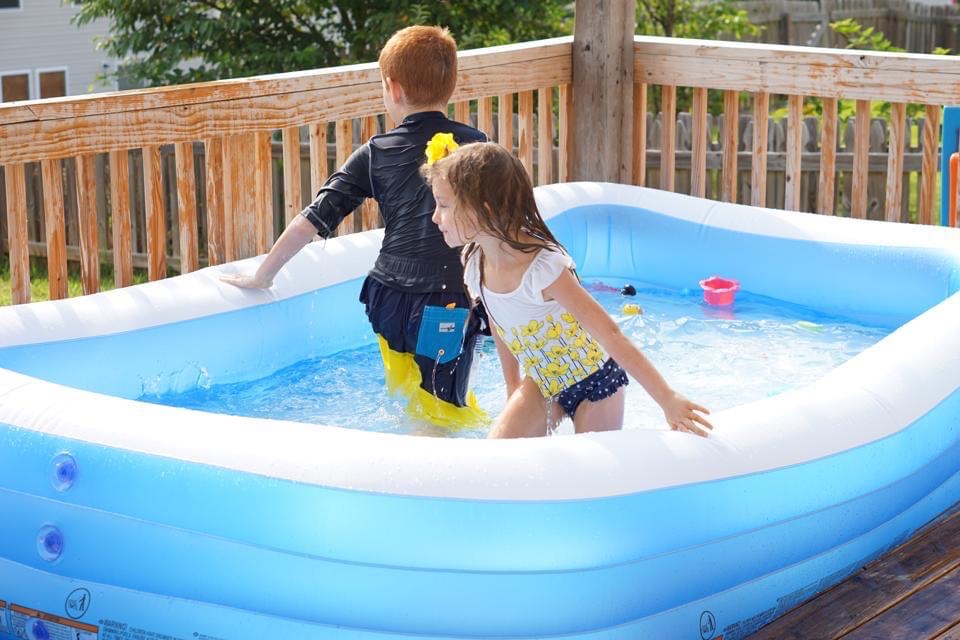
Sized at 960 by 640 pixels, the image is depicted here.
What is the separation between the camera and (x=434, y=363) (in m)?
3.81

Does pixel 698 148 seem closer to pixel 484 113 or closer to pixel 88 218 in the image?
pixel 484 113

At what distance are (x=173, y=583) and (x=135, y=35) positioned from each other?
6.73 meters

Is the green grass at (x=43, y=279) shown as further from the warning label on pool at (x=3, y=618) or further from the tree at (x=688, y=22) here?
the tree at (x=688, y=22)

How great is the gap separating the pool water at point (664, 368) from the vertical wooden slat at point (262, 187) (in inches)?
22.4

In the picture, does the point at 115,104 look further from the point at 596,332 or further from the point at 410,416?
the point at 596,332

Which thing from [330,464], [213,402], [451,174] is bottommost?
[213,402]

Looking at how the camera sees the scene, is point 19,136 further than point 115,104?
No

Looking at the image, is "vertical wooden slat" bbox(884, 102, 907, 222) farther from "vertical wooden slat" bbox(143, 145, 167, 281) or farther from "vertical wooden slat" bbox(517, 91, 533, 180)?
"vertical wooden slat" bbox(143, 145, 167, 281)

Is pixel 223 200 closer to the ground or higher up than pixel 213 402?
higher up

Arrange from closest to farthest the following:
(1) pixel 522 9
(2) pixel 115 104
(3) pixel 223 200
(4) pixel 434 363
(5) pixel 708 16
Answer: (4) pixel 434 363 < (2) pixel 115 104 < (3) pixel 223 200 < (1) pixel 522 9 < (5) pixel 708 16

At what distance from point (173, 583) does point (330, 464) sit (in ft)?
1.43

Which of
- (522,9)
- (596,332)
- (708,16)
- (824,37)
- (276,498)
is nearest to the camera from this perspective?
(276,498)

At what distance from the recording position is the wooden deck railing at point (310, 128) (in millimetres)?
4293

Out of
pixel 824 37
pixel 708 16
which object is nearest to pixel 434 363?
pixel 708 16
